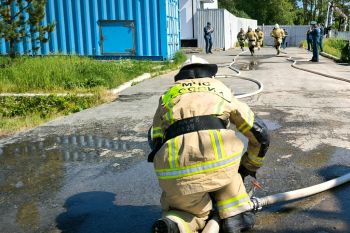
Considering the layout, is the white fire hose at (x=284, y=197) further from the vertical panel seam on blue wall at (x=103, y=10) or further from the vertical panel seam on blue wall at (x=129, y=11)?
the vertical panel seam on blue wall at (x=103, y=10)

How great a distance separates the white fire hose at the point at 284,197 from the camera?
276cm

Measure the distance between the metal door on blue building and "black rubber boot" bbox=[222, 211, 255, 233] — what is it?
12538 millimetres

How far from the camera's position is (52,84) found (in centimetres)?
1012

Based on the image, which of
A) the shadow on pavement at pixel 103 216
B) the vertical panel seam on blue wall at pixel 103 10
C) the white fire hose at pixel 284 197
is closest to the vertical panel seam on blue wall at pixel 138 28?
the vertical panel seam on blue wall at pixel 103 10

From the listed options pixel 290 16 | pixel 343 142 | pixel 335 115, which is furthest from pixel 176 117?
pixel 290 16

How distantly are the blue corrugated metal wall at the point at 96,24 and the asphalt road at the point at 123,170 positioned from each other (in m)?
7.37

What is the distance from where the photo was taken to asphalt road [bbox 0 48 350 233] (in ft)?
10.7

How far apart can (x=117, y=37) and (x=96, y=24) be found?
34.6 inches

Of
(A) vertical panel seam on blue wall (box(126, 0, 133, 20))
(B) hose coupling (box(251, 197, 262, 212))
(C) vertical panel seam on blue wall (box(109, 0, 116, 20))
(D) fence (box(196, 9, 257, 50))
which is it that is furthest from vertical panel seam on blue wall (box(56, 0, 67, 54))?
(D) fence (box(196, 9, 257, 50))

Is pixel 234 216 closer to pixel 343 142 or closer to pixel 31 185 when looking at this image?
pixel 31 185

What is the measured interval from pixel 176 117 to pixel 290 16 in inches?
2347

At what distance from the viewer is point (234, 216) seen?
9.34 ft

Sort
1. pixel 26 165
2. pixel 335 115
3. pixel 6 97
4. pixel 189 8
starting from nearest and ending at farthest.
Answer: pixel 26 165, pixel 335 115, pixel 6 97, pixel 189 8

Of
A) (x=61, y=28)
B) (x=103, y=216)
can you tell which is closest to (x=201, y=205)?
(x=103, y=216)
